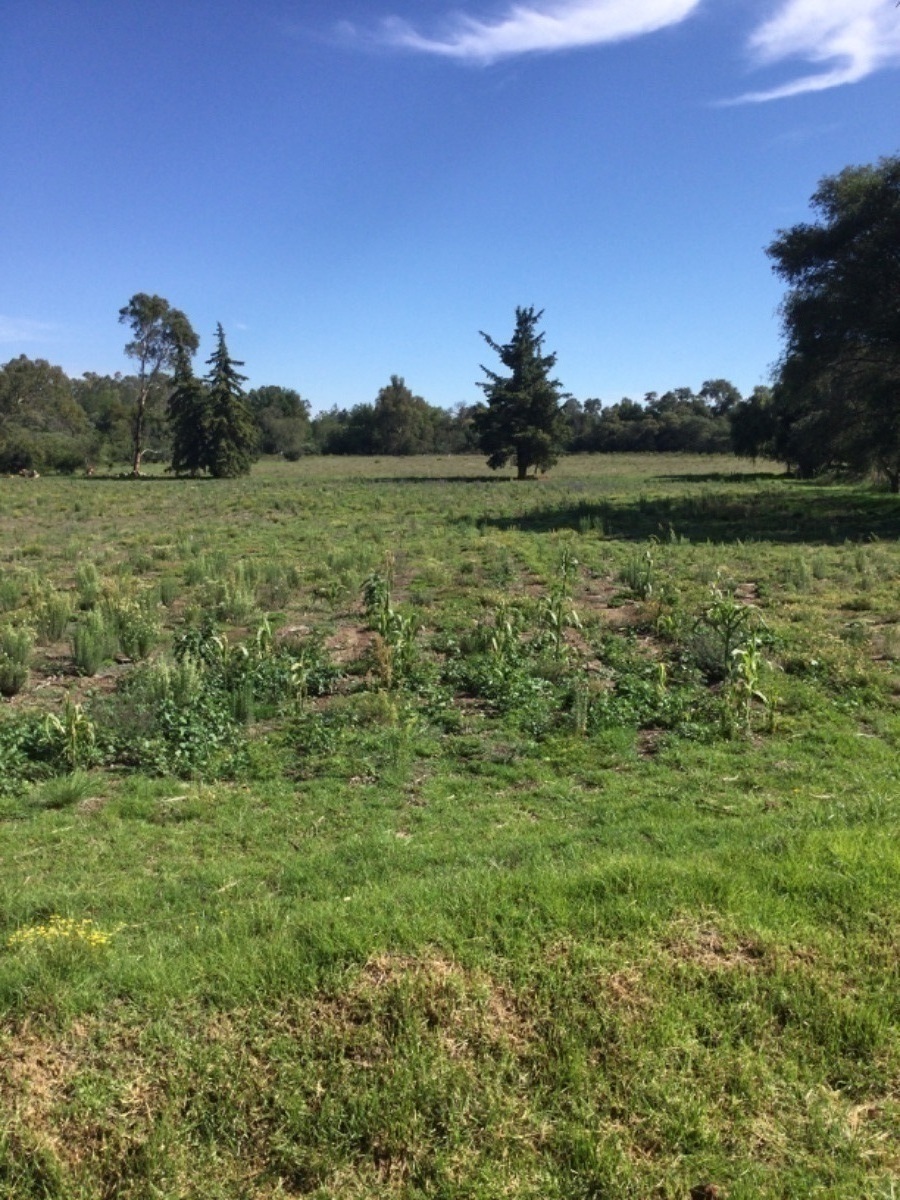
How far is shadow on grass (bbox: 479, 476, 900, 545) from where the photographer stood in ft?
68.2

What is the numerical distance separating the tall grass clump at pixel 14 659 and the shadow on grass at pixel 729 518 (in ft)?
41.7

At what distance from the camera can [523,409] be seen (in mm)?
49750

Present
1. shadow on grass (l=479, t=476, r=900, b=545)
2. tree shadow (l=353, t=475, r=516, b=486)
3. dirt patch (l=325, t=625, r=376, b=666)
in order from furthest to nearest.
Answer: tree shadow (l=353, t=475, r=516, b=486) < shadow on grass (l=479, t=476, r=900, b=545) < dirt patch (l=325, t=625, r=376, b=666)

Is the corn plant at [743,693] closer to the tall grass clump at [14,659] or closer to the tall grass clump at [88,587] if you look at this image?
the tall grass clump at [14,659]

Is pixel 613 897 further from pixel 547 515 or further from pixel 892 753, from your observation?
pixel 547 515

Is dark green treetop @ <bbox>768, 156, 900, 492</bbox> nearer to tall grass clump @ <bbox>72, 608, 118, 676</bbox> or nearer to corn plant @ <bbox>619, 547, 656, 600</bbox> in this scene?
corn plant @ <bbox>619, 547, 656, 600</bbox>

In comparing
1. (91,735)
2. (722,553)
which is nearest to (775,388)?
(722,553)

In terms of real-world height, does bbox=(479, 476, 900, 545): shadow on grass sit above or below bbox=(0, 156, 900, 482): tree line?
below

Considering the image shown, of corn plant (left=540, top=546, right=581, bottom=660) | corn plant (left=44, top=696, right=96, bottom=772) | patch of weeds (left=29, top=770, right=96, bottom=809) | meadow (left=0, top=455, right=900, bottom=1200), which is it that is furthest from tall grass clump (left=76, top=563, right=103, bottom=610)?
corn plant (left=540, top=546, right=581, bottom=660)

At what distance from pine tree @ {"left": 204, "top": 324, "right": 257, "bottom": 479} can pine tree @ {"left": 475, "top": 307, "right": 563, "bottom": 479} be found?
54.4 ft

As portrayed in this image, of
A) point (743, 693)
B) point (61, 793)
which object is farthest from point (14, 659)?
point (743, 693)

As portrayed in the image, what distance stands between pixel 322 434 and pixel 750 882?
108895 mm

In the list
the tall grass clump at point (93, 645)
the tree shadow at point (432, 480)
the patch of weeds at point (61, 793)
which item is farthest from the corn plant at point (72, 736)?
the tree shadow at point (432, 480)

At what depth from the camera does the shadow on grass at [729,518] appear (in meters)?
20.8
